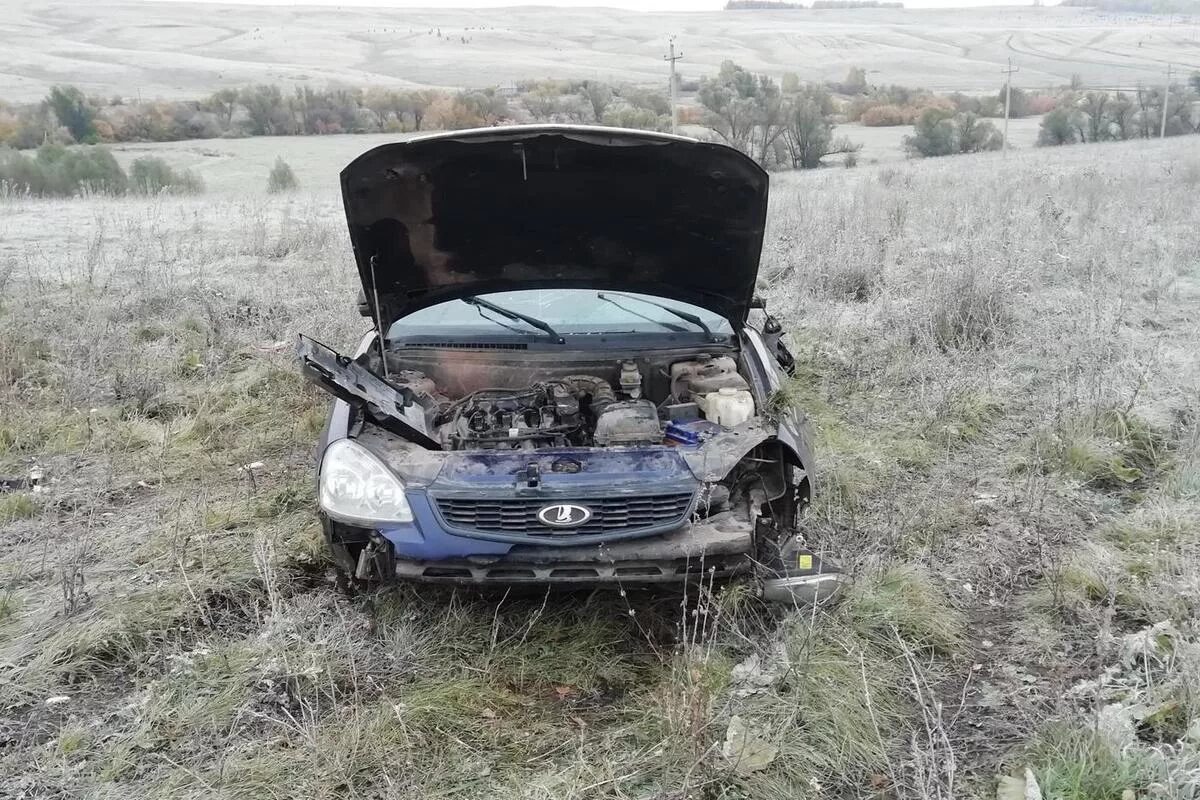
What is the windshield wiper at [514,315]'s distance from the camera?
153 inches

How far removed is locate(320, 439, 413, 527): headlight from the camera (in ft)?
9.14

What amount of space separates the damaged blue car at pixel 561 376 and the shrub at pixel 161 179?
19418mm

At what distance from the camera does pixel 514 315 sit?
397 centimetres

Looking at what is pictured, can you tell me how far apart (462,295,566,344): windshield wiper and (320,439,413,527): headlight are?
1.21 meters

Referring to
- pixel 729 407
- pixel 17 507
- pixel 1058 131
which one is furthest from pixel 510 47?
pixel 729 407

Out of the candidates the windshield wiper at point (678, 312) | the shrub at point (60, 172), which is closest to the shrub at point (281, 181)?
the shrub at point (60, 172)

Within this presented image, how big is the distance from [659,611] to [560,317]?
5.09 feet

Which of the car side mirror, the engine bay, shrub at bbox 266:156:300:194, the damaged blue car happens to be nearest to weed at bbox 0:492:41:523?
the damaged blue car

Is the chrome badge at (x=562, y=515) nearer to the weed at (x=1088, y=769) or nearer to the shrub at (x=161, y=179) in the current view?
the weed at (x=1088, y=769)

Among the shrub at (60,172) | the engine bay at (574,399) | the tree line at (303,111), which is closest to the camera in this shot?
the engine bay at (574,399)

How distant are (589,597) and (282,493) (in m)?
2.09

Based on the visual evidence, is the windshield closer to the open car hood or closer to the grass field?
the open car hood

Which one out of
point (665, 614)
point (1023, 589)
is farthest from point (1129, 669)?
point (665, 614)

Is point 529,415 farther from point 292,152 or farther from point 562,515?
point 292,152
